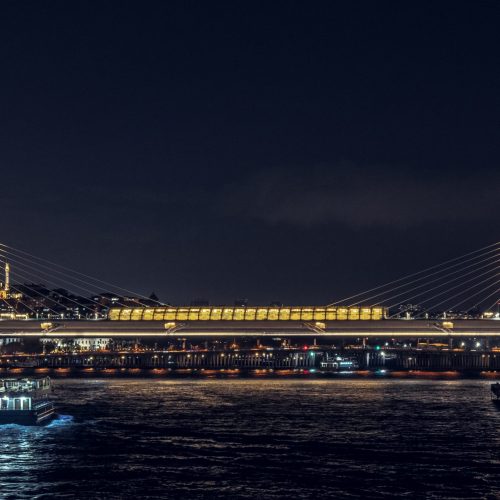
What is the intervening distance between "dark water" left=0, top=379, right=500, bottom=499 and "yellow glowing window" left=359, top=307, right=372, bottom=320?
4215 centimetres

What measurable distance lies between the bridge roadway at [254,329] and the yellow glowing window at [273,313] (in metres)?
2.94

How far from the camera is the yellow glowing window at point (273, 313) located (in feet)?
433

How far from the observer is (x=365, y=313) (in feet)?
424

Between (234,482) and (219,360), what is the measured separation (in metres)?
140

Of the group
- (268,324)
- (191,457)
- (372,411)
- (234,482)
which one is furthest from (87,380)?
(234,482)

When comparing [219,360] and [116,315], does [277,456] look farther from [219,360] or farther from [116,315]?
[219,360]

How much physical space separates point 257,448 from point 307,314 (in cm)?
7549

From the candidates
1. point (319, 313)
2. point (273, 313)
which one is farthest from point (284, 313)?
point (319, 313)

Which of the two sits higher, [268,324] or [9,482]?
[268,324]

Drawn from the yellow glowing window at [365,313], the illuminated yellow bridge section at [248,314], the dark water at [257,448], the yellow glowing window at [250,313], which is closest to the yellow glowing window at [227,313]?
the illuminated yellow bridge section at [248,314]

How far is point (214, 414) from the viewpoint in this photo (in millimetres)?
69125

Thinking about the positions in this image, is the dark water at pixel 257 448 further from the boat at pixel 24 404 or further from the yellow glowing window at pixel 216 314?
the yellow glowing window at pixel 216 314

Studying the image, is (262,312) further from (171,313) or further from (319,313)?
(171,313)

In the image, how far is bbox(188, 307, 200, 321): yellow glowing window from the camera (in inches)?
5246
